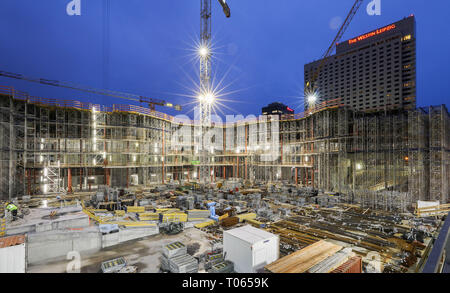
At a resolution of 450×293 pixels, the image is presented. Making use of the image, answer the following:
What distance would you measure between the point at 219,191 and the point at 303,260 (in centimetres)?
2304

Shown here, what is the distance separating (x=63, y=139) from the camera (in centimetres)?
3322

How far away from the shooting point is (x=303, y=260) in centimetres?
893

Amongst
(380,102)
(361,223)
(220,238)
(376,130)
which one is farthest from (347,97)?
(220,238)

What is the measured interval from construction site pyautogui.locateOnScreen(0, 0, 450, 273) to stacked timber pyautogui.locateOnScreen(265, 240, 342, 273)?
0.21 feet

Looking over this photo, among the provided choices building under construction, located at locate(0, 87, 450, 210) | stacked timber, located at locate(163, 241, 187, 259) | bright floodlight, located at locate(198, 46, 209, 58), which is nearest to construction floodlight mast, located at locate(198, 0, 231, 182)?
bright floodlight, located at locate(198, 46, 209, 58)

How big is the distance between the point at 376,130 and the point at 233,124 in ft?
91.7

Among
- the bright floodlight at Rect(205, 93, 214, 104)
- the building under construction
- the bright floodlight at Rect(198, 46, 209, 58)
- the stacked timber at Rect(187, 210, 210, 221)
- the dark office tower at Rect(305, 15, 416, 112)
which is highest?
the dark office tower at Rect(305, 15, 416, 112)

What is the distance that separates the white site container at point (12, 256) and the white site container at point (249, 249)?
29.7 feet

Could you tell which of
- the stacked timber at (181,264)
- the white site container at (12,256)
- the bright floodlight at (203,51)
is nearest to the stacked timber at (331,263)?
the stacked timber at (181,264)

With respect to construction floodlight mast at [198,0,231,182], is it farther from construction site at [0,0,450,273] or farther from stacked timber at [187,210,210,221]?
stacked timber at [187,210,210,221]

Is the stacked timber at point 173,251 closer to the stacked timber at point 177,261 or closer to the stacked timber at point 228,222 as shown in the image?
the stacked timber at point 177,261

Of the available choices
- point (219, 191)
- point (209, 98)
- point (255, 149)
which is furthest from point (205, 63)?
point (219, 191)

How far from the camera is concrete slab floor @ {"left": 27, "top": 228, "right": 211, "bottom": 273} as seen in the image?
35.5 feet

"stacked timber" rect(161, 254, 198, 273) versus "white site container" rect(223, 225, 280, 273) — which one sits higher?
"white site container" rect(223, 225, 280, 273)
